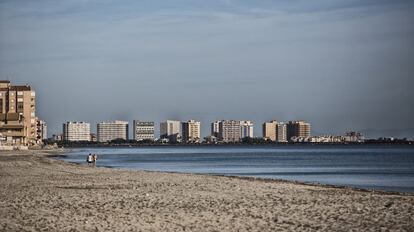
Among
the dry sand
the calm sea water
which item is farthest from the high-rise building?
the dry sand

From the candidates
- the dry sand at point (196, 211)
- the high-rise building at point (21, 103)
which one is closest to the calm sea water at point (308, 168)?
the dry sand at point (196, 211)

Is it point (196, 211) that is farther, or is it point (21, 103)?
point (21, 103)

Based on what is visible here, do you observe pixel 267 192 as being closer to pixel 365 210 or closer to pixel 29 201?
pixel 365 210

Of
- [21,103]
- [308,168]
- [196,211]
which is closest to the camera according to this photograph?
[196,211]

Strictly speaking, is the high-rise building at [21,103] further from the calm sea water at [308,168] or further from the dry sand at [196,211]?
the dry sand at [196,211]

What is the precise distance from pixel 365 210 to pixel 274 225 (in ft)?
12.7

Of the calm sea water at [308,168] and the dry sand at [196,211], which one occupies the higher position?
the dry sand at [196,211]

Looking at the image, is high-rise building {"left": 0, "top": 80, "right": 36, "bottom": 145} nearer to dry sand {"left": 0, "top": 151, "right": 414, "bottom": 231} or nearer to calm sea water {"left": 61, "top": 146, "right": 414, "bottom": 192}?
calm sea water {"left": 61, "top": 146, "right": 414, "bottom": 192}

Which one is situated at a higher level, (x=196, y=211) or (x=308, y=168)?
(x=196, y=211)

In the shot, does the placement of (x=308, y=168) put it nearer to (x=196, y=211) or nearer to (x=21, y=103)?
(x=196, y=211)

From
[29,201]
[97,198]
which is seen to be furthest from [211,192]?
[29,201]

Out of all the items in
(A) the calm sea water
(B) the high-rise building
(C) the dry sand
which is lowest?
(A) the calm sea water

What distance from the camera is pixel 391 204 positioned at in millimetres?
18297

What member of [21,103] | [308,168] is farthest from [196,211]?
[21,103]
